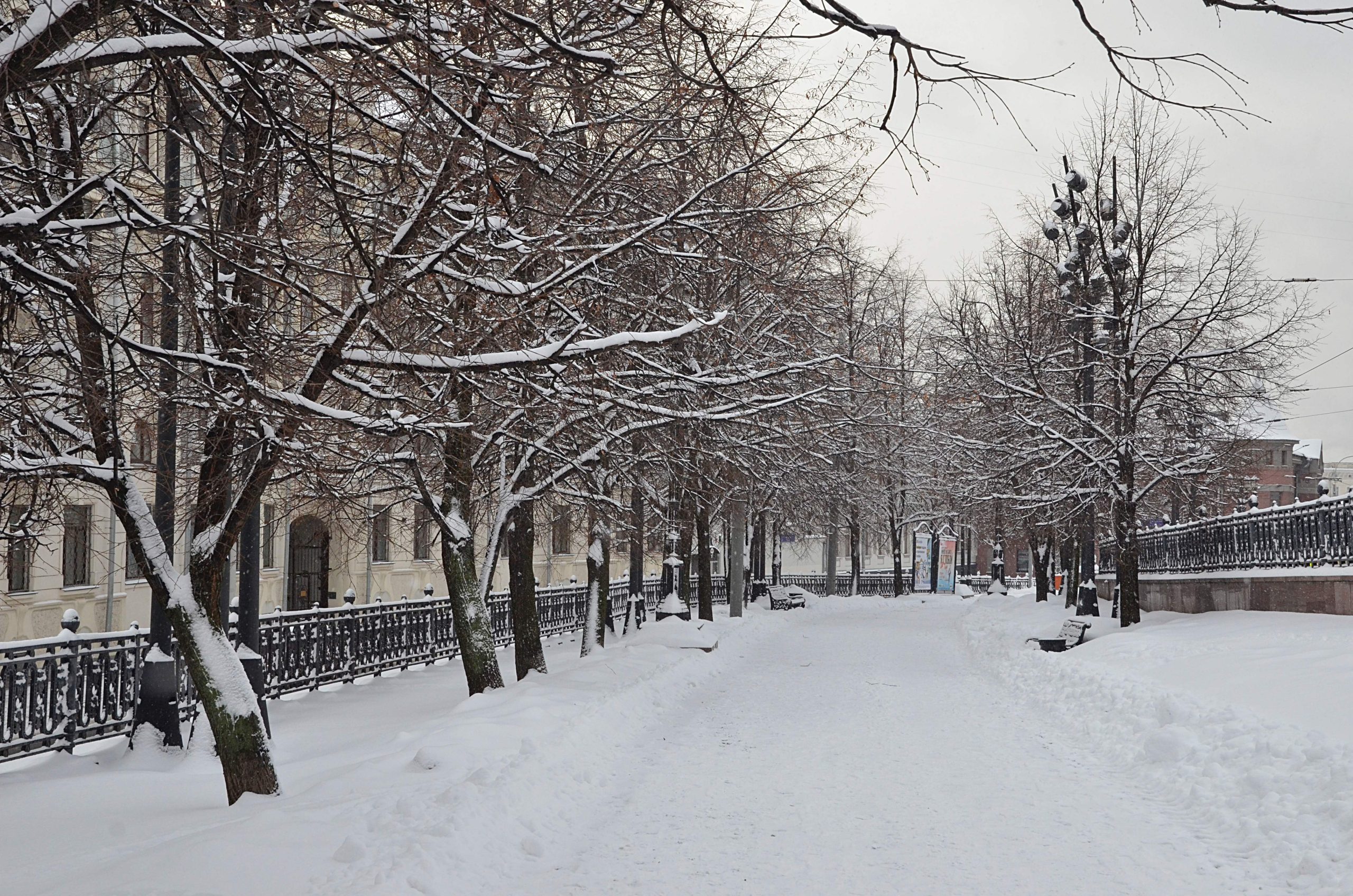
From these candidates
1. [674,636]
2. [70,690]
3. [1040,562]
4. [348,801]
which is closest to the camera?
[348,801]

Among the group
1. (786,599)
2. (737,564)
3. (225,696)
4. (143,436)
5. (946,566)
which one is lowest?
(786,599)

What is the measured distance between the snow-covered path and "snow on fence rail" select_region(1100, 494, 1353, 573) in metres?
5.12

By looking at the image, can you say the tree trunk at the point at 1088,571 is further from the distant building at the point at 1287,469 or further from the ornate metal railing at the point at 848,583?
the distant building at the point at 1287,469

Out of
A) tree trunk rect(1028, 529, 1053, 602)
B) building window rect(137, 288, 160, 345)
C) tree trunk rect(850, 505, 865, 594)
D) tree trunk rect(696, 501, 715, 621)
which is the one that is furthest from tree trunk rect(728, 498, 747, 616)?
building window rect(137, 288, 160, 345)

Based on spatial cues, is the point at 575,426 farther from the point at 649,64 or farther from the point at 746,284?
the point at 746,284

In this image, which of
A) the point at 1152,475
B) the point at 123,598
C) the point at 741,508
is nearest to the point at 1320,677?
the point at 1152,475

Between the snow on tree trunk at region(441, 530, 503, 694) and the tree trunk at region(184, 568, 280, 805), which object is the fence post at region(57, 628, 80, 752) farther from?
the snow on tree trunk at region(441, 530, 503, 694)

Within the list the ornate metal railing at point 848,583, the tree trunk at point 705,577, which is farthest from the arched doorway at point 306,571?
the ornate metal railing at point 848,583

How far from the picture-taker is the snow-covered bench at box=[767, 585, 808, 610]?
42.3 m

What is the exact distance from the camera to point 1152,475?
92.7 ft

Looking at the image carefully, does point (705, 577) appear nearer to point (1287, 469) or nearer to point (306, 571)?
point (306, 571)

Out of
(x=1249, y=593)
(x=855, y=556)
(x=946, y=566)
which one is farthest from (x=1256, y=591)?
(x=946, y=566)

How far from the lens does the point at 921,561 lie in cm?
5344

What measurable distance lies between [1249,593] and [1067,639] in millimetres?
3241
